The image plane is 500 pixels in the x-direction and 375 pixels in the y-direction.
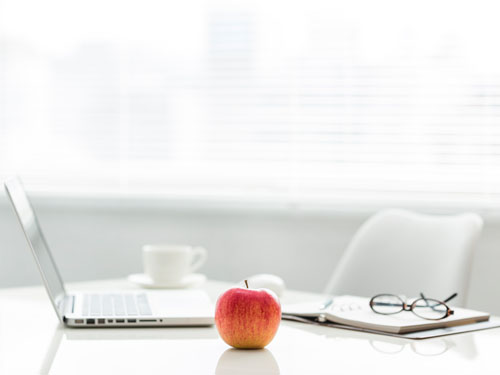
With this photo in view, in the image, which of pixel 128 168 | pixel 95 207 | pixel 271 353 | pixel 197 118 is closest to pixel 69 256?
pixel 95 207

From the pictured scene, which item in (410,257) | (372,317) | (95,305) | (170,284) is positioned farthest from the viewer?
(410,257)

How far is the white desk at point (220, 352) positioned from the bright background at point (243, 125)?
1326 mm

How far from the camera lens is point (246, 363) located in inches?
39.2

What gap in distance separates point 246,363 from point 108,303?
1.60ft

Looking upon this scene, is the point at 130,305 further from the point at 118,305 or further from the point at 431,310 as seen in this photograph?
the point at 431,310

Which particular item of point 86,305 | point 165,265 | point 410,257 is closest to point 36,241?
point 86,305

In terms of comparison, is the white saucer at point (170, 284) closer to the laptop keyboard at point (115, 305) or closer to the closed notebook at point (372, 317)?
the laptop keyboard at point (115, 305)

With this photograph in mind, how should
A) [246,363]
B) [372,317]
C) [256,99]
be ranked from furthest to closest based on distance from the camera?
[256,99] < [372,317] < [246,363]

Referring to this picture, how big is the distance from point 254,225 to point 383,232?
715 millimetres

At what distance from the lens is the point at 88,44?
2.84 m

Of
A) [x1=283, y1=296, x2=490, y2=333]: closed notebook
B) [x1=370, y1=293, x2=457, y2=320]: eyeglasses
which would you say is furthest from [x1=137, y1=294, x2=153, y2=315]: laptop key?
[x1=370, y1=293, x2=457, y2=320]: eyeglasses

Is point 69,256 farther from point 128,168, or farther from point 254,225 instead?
point 254,225

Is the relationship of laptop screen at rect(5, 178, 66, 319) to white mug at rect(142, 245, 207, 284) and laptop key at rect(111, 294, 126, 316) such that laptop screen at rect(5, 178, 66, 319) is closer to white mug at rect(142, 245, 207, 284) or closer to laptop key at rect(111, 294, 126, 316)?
laptop key at rect(111, 294, 126, 316)

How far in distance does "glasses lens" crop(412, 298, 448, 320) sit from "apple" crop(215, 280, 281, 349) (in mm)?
335
